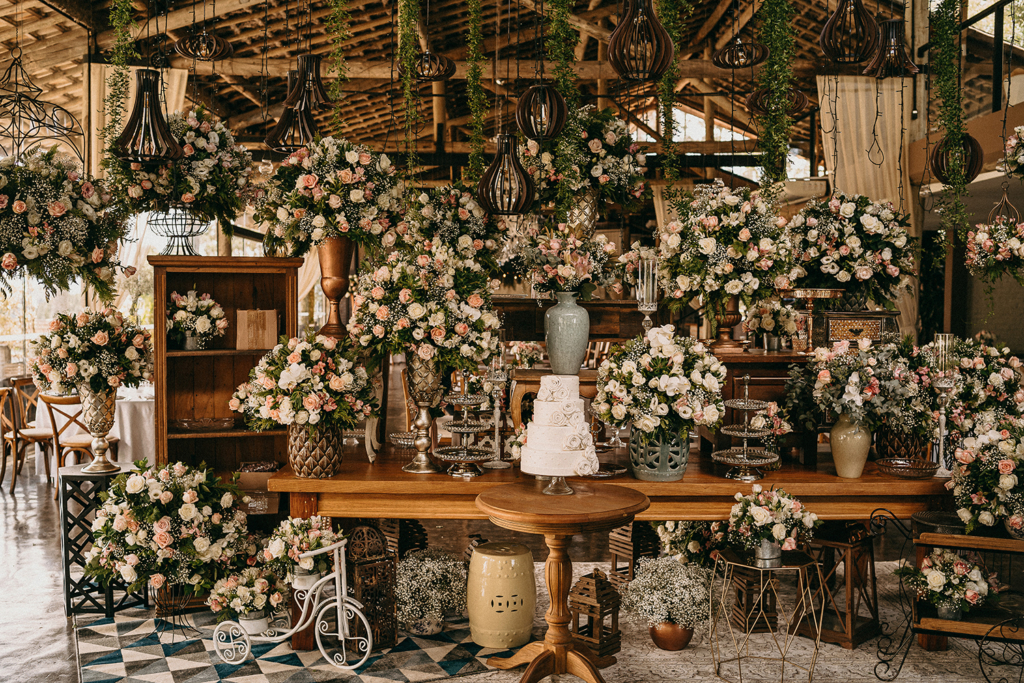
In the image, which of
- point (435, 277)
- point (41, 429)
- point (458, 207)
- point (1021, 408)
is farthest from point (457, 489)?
point (41, 429)

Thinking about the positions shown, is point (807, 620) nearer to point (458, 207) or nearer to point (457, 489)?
point (457, 489)

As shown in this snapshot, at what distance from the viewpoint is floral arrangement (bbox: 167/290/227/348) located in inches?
170

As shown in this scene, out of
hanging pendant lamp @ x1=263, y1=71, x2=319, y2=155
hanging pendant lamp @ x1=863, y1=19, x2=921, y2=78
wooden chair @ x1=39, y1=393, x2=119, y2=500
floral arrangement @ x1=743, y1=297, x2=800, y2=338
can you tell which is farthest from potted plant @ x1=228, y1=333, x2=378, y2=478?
wooden chair @ x1=39, y1=393, x2=119, y2=500

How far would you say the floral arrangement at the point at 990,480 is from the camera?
3418 millimetres

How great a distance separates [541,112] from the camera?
3.75 m

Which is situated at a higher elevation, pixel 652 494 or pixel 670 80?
pixel 670 80

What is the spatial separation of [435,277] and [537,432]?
1.09 m

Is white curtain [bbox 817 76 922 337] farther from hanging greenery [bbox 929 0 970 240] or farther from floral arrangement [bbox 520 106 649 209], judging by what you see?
floral arrangement [bbox 520 106 649 209]

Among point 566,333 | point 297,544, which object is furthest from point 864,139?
point 297,544

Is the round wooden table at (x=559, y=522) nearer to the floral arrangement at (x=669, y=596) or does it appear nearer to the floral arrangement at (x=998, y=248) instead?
the floral arrangement at (x=669, y=596)

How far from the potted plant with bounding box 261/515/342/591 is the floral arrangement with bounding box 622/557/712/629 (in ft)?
4.93

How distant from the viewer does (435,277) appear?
3934 millimetres

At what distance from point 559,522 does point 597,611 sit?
1032mm

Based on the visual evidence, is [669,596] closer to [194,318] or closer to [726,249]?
[726,249]
